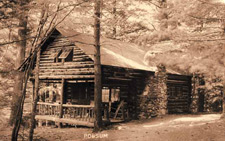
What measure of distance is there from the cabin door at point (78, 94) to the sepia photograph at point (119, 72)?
0.27 ft

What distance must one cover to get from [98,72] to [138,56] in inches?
308

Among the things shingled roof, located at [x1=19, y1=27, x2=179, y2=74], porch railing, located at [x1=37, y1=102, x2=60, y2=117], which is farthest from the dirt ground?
shingled roof, located at [x1=19, y1=27, x2=179, y2=74]

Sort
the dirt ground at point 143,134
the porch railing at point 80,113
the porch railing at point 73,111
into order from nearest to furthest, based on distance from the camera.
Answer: the dirt ground at point 143,134 < the porch railing at point 80,113 < the porch railing at point 73,111

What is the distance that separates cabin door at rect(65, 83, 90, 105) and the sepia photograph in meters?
0.08

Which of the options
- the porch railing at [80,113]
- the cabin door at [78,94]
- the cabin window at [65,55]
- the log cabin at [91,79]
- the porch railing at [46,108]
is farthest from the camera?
the cabin door at [78,94]

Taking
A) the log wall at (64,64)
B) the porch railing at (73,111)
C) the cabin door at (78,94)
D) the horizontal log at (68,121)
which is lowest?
the horizontal log at (68,121)

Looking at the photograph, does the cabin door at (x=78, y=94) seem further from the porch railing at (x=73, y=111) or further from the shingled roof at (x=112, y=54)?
the shingled roof at (x=112, y=54)

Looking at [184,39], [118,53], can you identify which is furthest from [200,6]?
[118,53]

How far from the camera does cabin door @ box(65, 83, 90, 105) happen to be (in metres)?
20.7

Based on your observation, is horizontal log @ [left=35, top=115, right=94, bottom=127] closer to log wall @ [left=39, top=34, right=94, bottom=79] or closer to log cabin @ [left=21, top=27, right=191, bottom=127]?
log cabin @ [left=21, top=27, right=191, bottom=127]

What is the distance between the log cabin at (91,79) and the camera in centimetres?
1711

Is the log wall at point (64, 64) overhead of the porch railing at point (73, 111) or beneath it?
overhead

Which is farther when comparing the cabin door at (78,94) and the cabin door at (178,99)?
the cabin door at (178,99)

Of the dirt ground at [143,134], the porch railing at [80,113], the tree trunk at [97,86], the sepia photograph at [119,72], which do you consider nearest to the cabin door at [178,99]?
the sepia photograph at [119,72]
